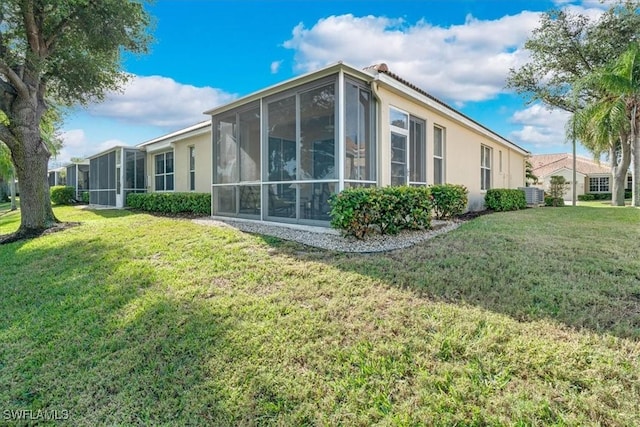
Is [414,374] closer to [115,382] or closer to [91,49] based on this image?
[115,382]

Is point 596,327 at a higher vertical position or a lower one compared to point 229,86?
lower

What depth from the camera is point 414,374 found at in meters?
2.71

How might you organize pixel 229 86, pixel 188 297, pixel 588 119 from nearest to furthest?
pixel 188 297, pixel 229 86, pixel 588 119

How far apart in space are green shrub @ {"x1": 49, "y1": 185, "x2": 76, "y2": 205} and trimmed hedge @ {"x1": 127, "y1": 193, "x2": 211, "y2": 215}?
1151cm

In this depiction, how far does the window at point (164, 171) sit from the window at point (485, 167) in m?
13.8

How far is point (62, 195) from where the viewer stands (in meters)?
24.0

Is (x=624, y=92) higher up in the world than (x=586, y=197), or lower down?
higher up

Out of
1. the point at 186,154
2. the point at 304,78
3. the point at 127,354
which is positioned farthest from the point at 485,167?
the point at 127,354

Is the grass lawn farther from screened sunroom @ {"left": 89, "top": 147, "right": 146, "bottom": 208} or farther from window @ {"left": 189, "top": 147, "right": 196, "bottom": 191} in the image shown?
screened sunroom @ {"left": 89, "top": 147, "right": 146, "bottom": 208}

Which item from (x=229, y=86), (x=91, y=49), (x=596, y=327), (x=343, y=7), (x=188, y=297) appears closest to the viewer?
(x=596, y=327)

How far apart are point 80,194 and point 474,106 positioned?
26.5m

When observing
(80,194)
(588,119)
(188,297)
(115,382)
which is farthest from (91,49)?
(588,119)

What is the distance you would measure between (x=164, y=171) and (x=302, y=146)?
38.4ft

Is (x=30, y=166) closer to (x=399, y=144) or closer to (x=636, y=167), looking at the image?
(x=399, y=144)
